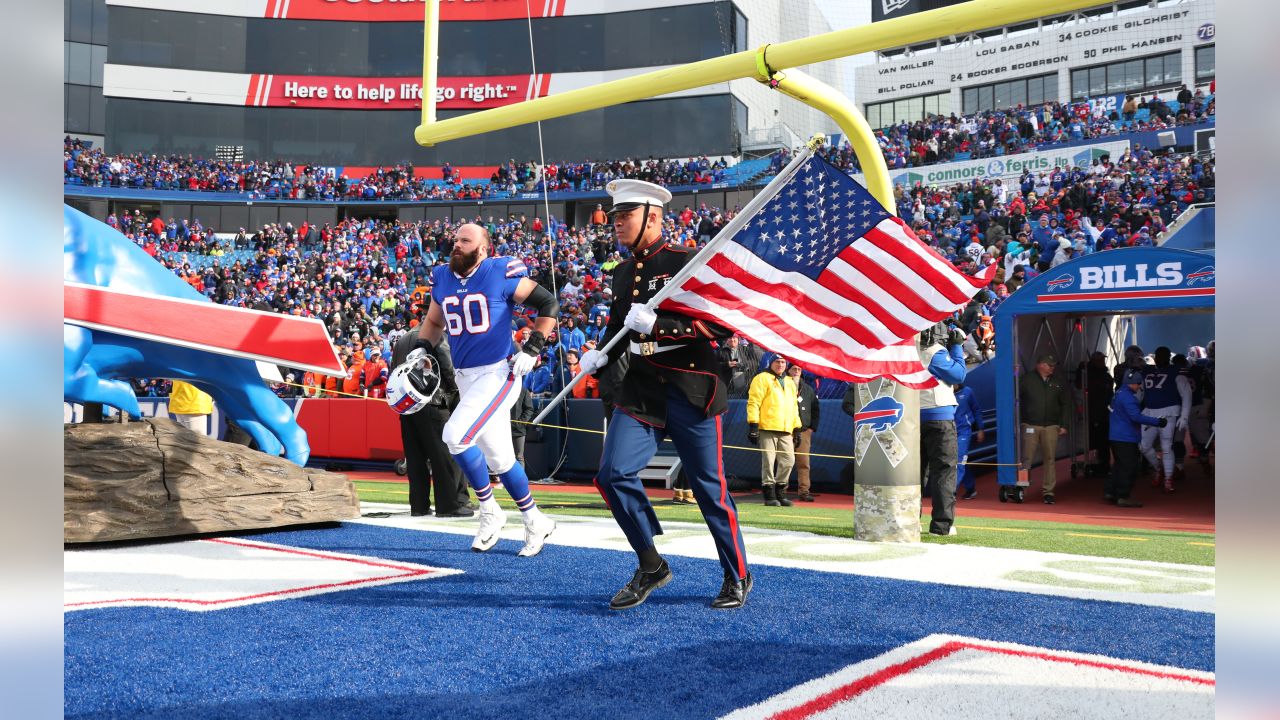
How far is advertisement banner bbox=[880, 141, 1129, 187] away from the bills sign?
53.6ft

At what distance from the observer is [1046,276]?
38.1 feet

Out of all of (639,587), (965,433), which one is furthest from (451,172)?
(639,587)

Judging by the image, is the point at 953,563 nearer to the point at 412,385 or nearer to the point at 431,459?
the point at 412,385

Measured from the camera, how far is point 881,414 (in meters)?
7.07

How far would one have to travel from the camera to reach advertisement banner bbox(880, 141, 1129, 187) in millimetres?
26156

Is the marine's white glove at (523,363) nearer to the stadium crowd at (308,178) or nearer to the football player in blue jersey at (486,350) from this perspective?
the football player in blue jersey at (486,350)

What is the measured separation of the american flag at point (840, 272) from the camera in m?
4.73

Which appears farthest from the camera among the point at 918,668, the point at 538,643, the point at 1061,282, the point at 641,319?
the point at 1061,282

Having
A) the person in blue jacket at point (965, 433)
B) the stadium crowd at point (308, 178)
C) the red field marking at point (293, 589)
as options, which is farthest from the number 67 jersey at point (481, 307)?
the stadium crowd at point (308, 178)

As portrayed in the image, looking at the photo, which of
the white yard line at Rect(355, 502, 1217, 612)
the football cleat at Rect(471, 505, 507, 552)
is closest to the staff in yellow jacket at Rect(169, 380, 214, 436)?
the white yard line at Rect(355, 502, 1217, 612)

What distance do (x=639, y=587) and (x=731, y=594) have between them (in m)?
0.44

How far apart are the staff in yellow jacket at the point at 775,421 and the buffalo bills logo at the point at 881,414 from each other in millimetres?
4491

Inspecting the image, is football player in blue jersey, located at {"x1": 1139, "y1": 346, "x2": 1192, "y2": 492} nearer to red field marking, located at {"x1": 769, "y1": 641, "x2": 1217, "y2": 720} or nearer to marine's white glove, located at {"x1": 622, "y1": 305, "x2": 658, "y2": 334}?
red field marking, located at {"x1": 769, "y1": 641, "x2": 1217, "y2": 720}
